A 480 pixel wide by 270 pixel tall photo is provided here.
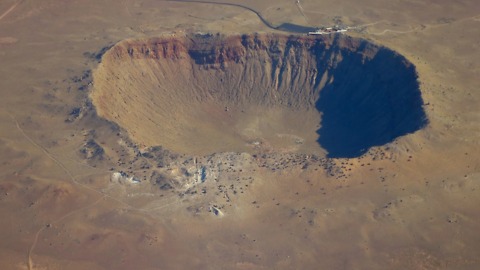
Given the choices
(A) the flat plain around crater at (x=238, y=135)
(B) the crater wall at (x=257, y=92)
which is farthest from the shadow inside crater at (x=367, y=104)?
(A) the flat plain around crater at (x=238, y=135)

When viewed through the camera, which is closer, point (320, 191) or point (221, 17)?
point (320, 191)

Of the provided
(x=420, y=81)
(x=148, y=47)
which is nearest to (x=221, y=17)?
(x=148, y=47)

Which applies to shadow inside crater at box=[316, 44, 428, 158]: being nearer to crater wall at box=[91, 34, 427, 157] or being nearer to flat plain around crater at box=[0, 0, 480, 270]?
crater wall at box=[91, 34, 427, 157]

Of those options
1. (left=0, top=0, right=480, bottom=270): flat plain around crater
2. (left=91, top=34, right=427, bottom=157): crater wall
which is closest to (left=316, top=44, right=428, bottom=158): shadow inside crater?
(left=91, top=34, right=427, bottom=157): crater wall

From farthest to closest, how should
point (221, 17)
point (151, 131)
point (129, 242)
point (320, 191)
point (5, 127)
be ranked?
point (221, 17) < point (151, 131) < point (5, 127) < point (320, 191) < point (129, 242)

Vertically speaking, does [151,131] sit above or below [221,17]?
below

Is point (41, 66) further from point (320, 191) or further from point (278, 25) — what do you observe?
point (320, 191)

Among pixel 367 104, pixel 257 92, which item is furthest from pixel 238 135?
pixel 367 104
